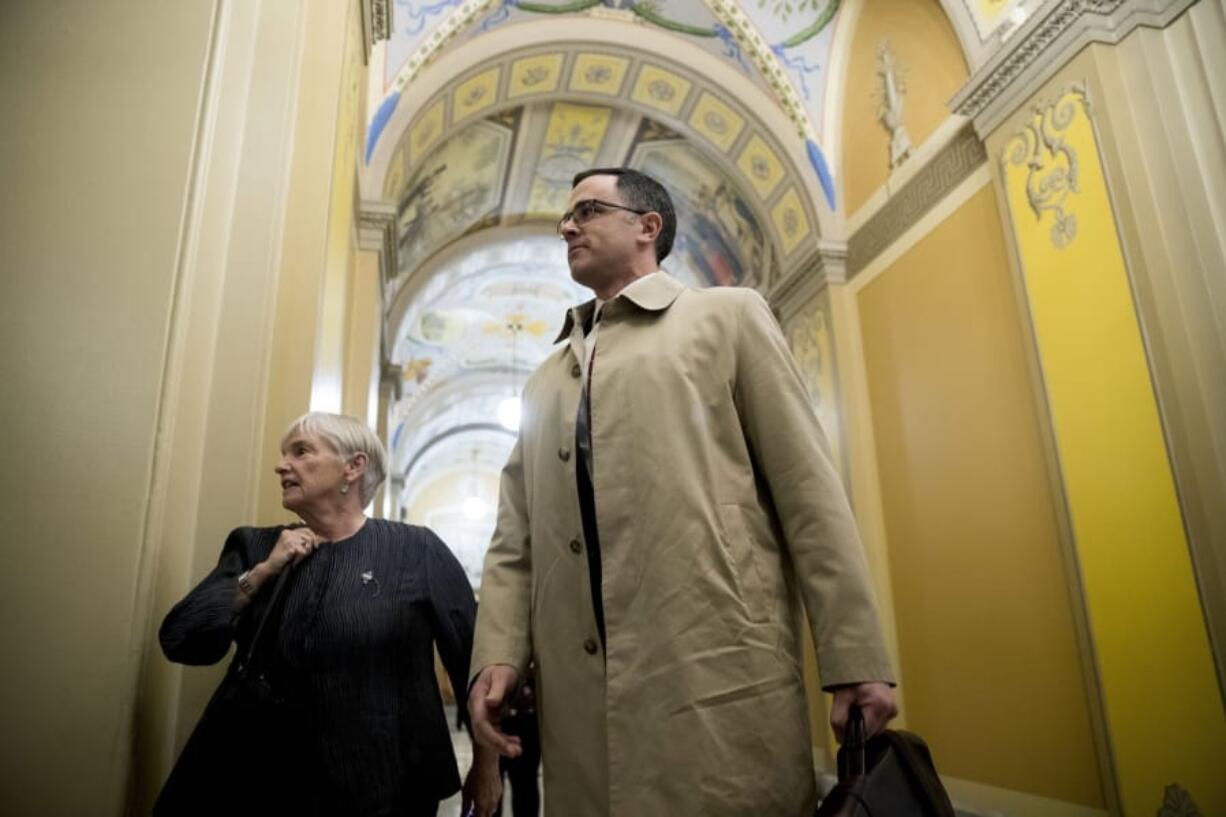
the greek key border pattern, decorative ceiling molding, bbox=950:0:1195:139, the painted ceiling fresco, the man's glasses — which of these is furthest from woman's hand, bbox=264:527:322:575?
the painted ceiling fresco

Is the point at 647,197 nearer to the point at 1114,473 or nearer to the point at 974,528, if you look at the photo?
the point at 1114,473

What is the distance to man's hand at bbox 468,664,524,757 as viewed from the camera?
163cm

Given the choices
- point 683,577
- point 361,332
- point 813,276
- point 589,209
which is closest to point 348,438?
point 589,209

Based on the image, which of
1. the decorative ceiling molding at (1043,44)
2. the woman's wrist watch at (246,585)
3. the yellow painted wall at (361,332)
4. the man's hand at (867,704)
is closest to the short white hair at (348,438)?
the woman's wrist watch at (246,585)

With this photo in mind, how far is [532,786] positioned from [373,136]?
18.0 ft

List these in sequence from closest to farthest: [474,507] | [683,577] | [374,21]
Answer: [683,577] < [374,21] < [474,507]

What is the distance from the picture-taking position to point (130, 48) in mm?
2051

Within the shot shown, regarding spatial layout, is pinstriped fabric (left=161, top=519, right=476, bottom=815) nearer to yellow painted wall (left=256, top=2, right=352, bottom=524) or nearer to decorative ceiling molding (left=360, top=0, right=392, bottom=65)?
yellow painted wall (left=256, top=2, right=352, bottom=524)

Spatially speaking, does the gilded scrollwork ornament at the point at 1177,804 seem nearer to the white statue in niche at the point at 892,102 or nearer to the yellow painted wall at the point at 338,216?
the yellow painted wall at the point at 338,216

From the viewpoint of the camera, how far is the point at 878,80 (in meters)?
7.53

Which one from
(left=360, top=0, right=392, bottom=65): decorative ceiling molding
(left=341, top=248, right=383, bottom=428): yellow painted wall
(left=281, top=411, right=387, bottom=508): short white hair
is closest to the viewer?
(left=281, top=411, right=387, bottom=508): short white hair

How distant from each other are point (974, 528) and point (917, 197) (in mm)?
2764

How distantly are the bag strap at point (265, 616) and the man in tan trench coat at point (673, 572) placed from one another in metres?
0.49

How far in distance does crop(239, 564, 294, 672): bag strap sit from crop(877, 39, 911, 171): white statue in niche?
6.57 m
